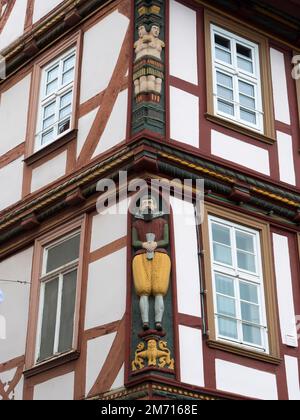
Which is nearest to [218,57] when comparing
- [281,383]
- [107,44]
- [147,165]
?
[107,44]

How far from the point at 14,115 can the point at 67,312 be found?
4.12 metres

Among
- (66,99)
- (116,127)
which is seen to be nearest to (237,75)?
(116,127)

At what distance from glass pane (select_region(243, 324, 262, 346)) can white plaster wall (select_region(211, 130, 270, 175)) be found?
2348 mm

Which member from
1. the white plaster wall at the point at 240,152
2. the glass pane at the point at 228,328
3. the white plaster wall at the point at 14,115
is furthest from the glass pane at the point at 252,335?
the white plaster wall at the point at 14,115

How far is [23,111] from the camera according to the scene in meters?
15.1

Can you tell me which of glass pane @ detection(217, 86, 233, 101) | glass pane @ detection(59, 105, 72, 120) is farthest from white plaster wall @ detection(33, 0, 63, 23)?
glass pane @ detection(217, 86, 233, 101)

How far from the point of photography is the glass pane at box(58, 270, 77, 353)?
12203 mm

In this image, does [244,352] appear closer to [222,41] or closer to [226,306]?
[226,306]

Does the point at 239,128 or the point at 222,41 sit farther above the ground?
the point at 222,41

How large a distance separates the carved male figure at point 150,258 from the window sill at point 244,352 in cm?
83

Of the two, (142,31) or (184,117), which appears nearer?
(184,117)

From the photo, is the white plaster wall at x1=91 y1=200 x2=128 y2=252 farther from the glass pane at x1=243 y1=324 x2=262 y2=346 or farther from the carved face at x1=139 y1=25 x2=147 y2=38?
the carved face at x1=139 y1=25 x2=147 y2=38

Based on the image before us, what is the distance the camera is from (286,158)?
545 inches

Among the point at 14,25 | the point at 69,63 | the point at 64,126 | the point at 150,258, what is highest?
the point at 14,25
